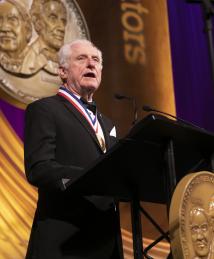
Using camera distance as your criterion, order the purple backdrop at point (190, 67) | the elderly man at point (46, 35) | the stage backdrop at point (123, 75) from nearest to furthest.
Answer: the stage backdrop at point (123, 75) → the elderly man at point (46, 35) → the purple backdrop at point (190, 67)

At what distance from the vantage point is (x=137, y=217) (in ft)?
6.93

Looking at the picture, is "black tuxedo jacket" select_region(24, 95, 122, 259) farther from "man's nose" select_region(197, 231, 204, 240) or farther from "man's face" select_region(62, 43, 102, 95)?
"man's nose" select_region(197, 231, 204, 240)

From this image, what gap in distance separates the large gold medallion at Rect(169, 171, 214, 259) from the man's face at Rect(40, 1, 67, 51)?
10.2 ft

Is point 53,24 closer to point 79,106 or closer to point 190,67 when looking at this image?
point 190,67

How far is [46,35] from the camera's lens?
4641mm

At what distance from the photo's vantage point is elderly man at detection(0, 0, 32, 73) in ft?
14.3

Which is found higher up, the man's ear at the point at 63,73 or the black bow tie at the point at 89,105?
Result: the man's ear at the point at 63,73

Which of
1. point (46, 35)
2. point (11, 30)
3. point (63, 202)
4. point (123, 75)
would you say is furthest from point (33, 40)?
point (63, 202)

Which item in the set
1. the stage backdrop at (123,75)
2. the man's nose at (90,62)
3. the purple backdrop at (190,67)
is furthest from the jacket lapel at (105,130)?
the purple backdrop at (190,67)

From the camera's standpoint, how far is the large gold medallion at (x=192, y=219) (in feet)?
5.36

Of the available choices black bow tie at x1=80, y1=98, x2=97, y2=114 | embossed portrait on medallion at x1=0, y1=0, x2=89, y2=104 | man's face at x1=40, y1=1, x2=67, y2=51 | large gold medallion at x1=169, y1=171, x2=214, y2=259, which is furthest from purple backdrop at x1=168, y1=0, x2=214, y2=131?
large gold medallion at x1=169, y1=171, x2=214, y2=259

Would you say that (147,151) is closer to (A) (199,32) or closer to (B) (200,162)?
(B) (200,162)

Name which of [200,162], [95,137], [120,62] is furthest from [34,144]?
[120,62]

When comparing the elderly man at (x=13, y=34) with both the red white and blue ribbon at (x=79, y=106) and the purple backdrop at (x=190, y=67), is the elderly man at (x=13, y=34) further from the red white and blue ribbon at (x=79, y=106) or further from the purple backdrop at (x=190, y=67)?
the red white and blue ribbon at (x=79, y=106)
